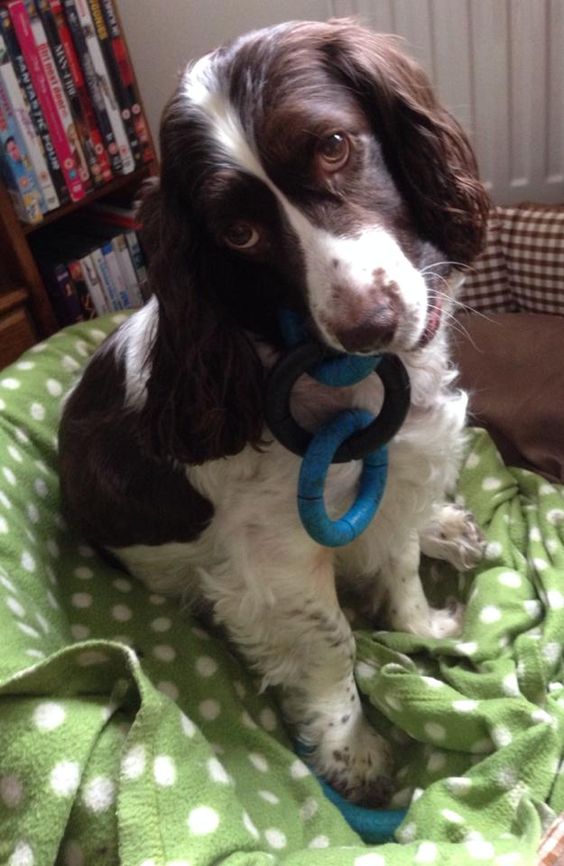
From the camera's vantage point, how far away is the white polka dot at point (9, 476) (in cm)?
177

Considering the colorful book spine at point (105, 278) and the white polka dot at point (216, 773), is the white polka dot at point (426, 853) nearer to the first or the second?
the white polka dot at point (216, 773)

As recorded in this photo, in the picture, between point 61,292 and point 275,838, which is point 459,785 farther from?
point 61,292

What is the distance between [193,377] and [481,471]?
1.00m

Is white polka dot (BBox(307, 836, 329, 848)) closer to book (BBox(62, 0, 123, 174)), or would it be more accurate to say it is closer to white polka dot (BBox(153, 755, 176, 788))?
white polka dot (BBox(153, 755, 176, 788))

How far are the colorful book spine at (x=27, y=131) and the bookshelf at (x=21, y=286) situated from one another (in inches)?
2.3

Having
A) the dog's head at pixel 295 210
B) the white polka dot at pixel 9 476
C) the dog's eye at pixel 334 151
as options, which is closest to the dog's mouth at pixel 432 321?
the dog's head at pixel 295 210

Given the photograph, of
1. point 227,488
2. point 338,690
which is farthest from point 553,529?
point 227,488

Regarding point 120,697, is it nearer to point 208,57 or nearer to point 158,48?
point 208,57

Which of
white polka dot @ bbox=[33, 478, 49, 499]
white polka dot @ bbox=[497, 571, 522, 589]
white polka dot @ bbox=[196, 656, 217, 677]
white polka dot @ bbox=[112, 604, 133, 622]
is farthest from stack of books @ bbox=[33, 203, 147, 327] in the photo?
white polka dot @ bbox=[497, 571, 522, 589]

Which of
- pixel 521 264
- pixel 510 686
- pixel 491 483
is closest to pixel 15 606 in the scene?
pixel 510 686

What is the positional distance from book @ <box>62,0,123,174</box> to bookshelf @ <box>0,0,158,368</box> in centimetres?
8

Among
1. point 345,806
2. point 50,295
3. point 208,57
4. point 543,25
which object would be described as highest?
point 208,57

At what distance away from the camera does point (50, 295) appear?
250 centimetres

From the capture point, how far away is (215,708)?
1.63 metres
